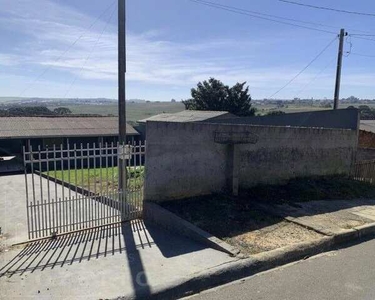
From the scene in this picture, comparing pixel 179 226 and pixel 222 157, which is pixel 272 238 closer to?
pixel 179 226

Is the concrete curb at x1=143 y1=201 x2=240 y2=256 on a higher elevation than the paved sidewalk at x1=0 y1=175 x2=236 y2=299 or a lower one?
higher

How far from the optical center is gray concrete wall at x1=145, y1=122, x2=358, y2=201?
7.27m

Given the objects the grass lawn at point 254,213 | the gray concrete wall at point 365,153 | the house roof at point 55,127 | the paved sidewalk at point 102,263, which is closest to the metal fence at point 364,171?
the gray concrete wall at point 365,153

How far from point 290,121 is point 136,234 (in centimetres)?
1092

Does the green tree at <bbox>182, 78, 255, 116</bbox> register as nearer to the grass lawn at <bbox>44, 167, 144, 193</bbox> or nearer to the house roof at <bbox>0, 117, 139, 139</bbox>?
the house roof at <bbox>0, 117, 139, 139</bbox>

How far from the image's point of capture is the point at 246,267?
5.08 meters

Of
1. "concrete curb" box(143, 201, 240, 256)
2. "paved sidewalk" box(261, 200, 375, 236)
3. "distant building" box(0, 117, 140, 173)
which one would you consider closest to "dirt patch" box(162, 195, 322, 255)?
"concrete curb" box(143, 201, 240, 256)

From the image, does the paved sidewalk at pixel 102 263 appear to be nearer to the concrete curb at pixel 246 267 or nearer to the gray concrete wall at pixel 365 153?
the concrete curb at pixel 246 267

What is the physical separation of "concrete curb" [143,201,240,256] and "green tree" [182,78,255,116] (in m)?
30.8

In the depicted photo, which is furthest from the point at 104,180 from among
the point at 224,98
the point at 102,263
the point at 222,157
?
the point at 224,98

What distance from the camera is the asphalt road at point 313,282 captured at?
14.5 feet

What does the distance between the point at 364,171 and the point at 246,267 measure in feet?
27.8

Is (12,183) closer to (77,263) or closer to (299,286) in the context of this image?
(77,263)

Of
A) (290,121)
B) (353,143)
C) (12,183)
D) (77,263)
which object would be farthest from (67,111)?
(77,263)
